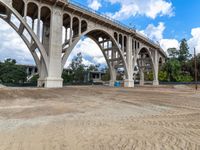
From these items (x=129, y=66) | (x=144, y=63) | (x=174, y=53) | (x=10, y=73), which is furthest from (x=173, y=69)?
(x=10, y=73)

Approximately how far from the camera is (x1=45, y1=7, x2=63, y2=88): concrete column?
23594 mm

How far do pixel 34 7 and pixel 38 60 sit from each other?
827 cm

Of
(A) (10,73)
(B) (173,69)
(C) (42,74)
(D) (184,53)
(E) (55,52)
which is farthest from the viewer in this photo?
(D) (184,53)

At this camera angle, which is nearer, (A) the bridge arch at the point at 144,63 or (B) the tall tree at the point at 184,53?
(A) the bridge arch at the point at 144,63

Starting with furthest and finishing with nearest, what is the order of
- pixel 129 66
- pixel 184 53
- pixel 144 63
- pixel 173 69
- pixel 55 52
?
pixel 184 53 → pixel 173 69 → pixel 144 63 → pixel 129 66 → pixel 55 52

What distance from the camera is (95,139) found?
12.6ft

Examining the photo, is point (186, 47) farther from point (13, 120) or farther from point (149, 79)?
point (13, 120)

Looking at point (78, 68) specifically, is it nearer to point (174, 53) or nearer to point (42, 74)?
point (42, 74)

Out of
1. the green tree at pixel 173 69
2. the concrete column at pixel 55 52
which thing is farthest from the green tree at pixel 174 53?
the concrete column at pixel 55 52

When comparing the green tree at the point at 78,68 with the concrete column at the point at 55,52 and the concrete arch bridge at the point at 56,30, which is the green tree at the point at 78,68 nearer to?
the concrete arch bridge at the point at 56,30

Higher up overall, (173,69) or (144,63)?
(144,63)

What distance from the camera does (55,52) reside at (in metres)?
24.4

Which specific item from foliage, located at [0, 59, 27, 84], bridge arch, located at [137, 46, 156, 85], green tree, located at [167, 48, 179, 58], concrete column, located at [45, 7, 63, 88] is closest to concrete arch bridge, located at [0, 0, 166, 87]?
concrete column, located at [45, 7, 63, 88]

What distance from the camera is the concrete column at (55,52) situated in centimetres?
2359
